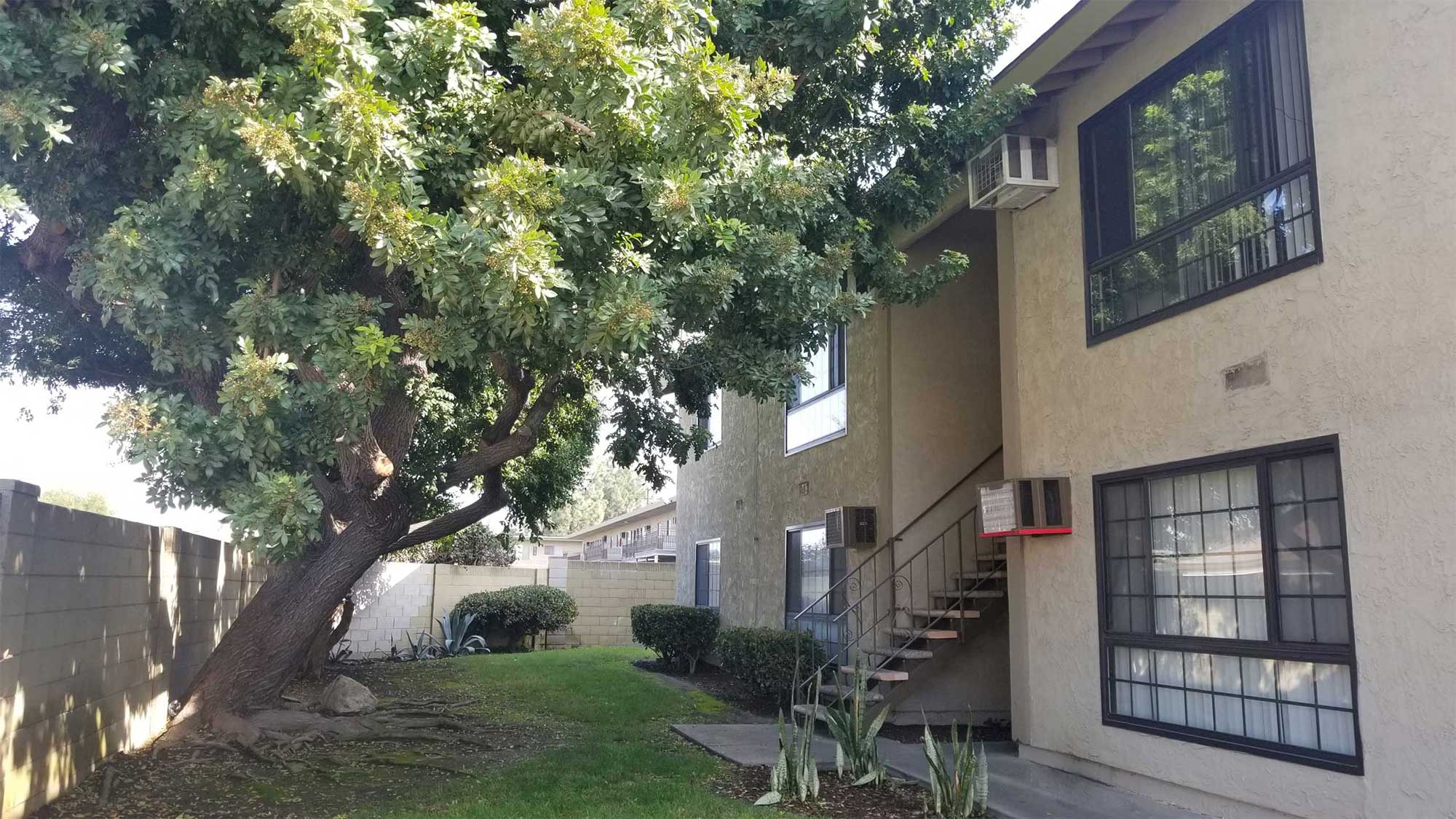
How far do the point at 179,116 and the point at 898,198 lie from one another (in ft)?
19.3

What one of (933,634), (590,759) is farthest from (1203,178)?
(590,759)

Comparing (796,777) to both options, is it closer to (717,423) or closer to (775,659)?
(775,659)

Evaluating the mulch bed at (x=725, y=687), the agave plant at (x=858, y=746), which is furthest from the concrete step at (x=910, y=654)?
the agave plant at (x=858, y=746)

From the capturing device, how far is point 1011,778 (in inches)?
318

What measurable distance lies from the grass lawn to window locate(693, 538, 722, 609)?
262 centimetres

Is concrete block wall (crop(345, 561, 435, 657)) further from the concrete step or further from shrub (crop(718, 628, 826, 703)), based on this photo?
the concrete step

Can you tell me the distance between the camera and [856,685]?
7.75 metres

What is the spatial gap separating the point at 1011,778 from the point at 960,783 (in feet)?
4.67

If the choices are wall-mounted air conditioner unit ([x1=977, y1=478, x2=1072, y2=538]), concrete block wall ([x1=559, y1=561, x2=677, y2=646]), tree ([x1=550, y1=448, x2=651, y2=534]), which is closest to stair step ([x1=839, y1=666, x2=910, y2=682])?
wall-mounted air conditioner unit ([x1=977, y1=478, x2=1072, y2=538])

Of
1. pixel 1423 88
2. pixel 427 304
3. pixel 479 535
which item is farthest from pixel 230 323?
pixel 479 535

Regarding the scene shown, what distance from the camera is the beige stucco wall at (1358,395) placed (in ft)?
17.7

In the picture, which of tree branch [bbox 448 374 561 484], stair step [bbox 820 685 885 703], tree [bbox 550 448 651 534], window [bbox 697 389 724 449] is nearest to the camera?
stair step [bbox 820 685 885 703]

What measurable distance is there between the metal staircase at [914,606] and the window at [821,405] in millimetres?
1982

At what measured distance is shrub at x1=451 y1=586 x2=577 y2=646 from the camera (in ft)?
66.1
